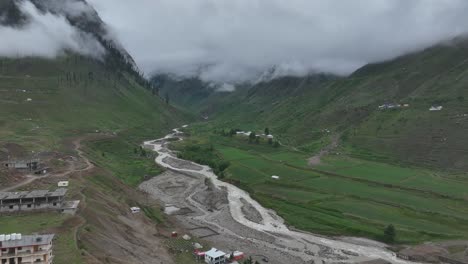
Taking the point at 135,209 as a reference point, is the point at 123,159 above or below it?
above

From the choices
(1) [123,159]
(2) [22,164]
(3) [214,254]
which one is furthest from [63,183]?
(1) [123,159]

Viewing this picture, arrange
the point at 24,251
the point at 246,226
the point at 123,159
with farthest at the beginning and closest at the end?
the point at 123,159 → the point at 246,226 → the point at 24,251

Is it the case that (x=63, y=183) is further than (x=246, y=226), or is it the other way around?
(x=246, y=226)

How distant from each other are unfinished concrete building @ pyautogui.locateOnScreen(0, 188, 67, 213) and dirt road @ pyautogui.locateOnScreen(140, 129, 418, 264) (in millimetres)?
33512

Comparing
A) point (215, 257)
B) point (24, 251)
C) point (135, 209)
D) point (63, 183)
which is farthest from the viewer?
point (135, 209)

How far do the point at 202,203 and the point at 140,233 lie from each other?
129ft

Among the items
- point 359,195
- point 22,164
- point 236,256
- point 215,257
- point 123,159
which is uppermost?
point 22,164

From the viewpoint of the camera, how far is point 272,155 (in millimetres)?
195375

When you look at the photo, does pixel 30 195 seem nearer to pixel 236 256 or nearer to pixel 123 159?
pixel 236 256

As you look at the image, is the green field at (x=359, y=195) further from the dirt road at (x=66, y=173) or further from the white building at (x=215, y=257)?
the dirt road at (x=66, y=173)

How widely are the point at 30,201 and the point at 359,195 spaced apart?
286 ft

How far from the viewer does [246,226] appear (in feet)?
361

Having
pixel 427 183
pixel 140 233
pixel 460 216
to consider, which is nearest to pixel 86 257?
pixel 140 233

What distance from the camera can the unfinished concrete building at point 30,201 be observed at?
278 feet
